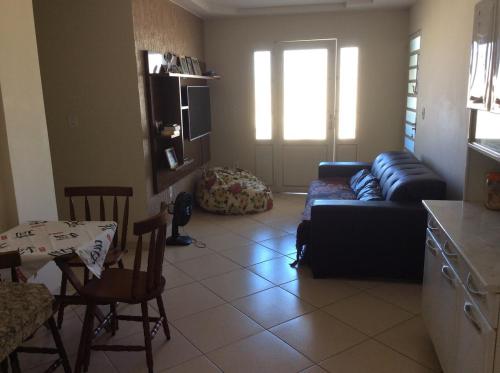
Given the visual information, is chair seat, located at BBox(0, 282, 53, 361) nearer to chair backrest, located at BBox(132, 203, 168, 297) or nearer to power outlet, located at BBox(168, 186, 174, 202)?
chair backrest, located at BBox(132, 203, 168, 297)

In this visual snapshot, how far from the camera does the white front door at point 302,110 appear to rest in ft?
19.4

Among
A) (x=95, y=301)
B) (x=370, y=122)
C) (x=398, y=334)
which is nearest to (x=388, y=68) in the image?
(x=370, y=122)

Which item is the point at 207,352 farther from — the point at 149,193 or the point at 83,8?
the point at 83,8

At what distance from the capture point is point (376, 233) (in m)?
3.30

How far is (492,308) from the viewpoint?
1.54 meters

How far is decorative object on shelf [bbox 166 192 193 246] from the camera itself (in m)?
4.16

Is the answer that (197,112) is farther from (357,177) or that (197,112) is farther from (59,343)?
(59,343)

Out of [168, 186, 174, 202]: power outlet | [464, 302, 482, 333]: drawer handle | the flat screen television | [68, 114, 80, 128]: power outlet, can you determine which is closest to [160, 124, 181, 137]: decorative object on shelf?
the flat screen television

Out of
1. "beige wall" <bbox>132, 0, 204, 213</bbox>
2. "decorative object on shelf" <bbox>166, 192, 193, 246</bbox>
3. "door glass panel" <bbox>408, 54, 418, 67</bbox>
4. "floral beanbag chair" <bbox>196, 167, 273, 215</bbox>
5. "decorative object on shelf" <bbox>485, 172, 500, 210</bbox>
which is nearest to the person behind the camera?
"decorative object on shelf" <bbox>485, 172, 500, 210</bbox>

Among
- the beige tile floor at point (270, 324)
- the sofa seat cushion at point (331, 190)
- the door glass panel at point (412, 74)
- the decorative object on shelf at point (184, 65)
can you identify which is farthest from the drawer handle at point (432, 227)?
the decorative object on shelf at point (184, 65)

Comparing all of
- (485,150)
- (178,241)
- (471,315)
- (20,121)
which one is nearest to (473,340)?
(471,315)

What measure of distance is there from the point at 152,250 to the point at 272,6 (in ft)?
14.1

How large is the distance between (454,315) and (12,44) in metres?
2.86

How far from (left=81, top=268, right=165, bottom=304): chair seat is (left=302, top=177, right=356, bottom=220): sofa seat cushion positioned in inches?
75.6
